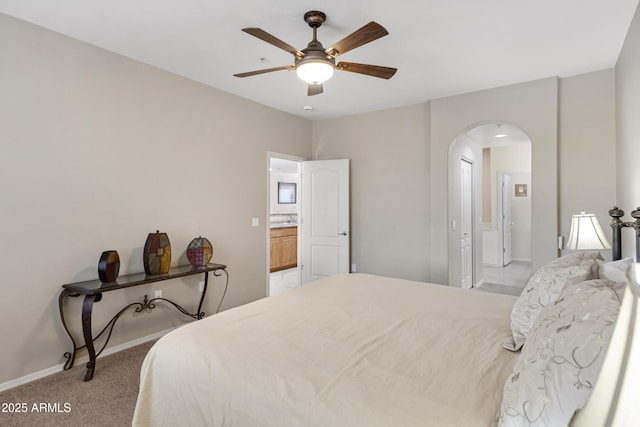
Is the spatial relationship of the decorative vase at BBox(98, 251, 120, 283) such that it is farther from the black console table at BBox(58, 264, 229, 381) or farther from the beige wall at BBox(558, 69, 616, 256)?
the beige wall at BBox(558, 69, 616, 256)

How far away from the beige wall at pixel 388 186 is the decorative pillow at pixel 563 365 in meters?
3.42

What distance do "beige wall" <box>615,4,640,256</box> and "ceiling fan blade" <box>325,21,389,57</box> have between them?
1.78 m

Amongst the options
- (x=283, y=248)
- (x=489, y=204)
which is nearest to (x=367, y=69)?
(x=283, y=248)

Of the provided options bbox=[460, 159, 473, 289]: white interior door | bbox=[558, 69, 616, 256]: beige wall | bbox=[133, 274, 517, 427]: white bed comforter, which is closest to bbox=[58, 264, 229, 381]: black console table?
bbox=[133, 274, 517, 427]: white bed comforter

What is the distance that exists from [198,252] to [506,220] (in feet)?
22.1

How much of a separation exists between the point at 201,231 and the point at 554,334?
133 inches

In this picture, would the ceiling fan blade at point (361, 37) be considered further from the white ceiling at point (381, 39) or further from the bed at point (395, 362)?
the bed at point (395, 362)

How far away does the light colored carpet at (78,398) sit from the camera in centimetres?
204

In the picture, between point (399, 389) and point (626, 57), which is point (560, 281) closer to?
point (399, 389)

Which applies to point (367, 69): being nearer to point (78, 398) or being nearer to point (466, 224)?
point (78, 398)

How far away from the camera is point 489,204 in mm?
7445

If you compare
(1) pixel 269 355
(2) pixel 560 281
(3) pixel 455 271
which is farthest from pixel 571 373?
(3) pixel 455 271

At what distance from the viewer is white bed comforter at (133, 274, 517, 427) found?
1.10 meters

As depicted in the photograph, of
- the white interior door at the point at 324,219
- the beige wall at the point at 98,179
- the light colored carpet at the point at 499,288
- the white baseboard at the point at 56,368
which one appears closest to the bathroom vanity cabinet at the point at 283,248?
the white interior door at the point at 324,219
